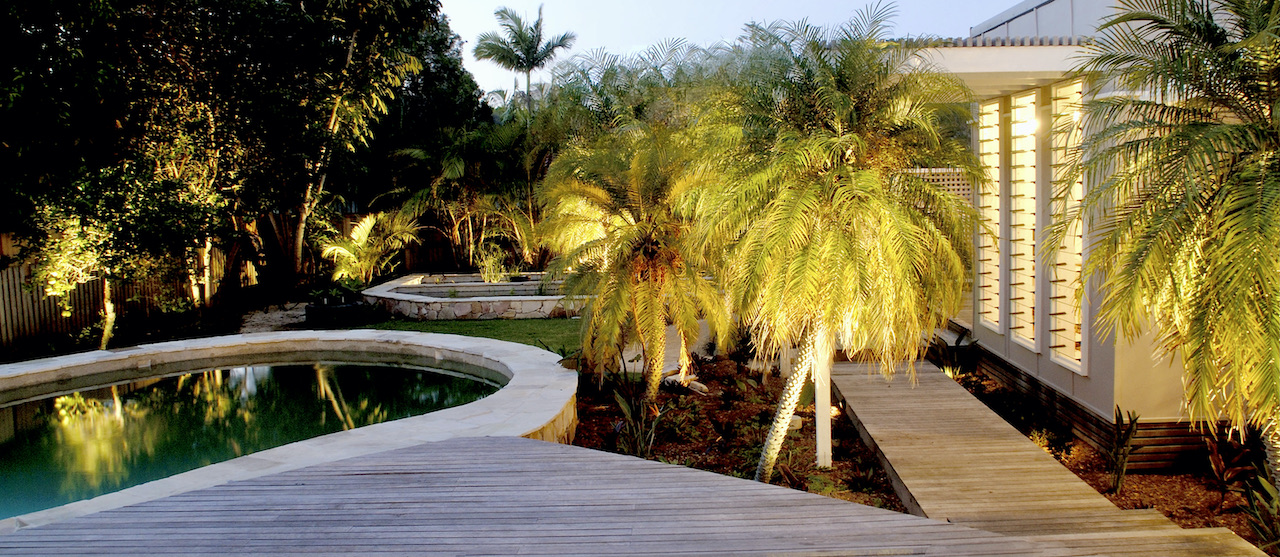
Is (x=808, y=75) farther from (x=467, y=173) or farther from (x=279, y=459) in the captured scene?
(x=467, y=173)

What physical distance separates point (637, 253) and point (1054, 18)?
671cm

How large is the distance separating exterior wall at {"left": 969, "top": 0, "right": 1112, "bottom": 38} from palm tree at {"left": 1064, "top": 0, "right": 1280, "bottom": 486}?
4.26 metres

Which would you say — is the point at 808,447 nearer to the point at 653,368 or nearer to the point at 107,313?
the point at 653,368

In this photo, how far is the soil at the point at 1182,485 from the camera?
18.2ft

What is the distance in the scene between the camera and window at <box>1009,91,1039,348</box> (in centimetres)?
808

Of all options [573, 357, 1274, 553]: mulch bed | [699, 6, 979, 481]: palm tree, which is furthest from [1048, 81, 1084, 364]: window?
[699, 6, 979, 481]: palm tree

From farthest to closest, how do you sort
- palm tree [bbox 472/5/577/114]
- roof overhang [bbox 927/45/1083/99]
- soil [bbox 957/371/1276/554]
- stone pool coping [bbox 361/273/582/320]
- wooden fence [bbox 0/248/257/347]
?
palm tree [bbox 472/5/577/114], stone pool coping [bbox 361/273/582/320], wooden fence [bbox 0/248/257/347], roof overhang [bbox 927/45/1083/99], soil [bbox 957/371/1276/554]

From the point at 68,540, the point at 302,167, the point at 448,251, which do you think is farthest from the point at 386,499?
the point at 448,251

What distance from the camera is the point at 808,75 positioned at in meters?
5.52

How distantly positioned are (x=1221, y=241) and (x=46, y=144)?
12.4m

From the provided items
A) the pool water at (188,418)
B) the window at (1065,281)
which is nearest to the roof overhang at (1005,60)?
the window at (1065,281)

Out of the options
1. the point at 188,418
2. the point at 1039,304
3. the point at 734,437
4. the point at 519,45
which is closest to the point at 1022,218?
the point at 1039,304

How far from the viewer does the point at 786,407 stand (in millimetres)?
6016

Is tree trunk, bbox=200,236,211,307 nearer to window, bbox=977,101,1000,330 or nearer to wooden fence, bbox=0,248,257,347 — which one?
wooden fence, bbox=0,248,257,347
